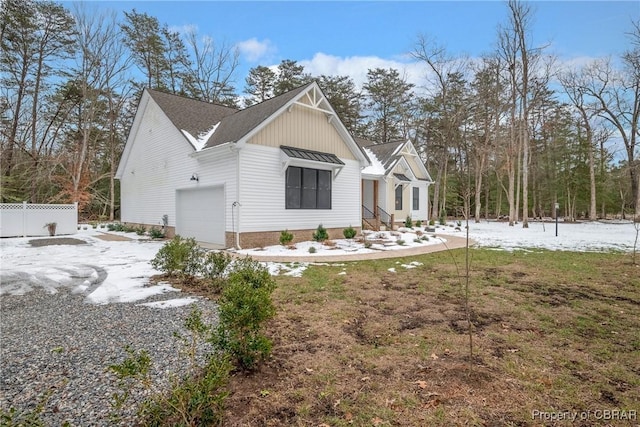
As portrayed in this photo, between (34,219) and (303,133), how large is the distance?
526 inches

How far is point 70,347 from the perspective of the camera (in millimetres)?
3402

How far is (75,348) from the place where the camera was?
3.38m

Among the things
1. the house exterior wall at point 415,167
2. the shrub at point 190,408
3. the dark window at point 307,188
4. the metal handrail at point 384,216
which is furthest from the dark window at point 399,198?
the shrub at point 190,408

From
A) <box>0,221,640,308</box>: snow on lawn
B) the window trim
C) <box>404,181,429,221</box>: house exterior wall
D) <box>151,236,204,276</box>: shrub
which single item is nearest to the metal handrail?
the window trim

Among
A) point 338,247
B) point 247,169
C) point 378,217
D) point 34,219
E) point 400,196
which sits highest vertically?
point 247,169

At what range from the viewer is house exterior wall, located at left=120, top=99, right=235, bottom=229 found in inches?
449

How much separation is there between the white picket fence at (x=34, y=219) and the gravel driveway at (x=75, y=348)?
12158 mm

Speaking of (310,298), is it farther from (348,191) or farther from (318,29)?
(318,29)

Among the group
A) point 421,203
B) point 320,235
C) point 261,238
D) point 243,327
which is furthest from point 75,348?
point 421,203

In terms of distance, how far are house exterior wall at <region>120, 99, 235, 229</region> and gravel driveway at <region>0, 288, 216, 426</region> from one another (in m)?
6.37

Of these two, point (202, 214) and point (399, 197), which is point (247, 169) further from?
point (399, 197)

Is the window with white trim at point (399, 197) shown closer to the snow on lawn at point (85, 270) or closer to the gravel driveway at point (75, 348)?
the snow on lawn at point (85, 270)

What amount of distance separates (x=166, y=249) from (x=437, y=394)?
5832mm

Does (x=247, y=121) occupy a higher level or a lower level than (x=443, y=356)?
higher
